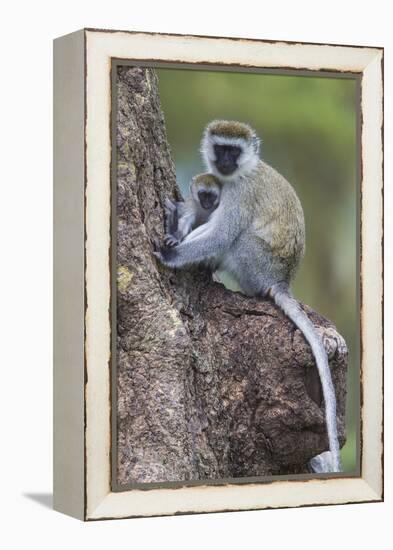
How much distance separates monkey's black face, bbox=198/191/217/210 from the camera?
8258 mm

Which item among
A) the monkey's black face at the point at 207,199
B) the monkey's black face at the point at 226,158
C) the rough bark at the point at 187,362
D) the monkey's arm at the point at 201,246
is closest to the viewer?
the rough bark at the point at 187,362

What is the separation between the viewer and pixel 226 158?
8211 mm

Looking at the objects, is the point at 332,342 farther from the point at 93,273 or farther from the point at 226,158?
the point at 93,273

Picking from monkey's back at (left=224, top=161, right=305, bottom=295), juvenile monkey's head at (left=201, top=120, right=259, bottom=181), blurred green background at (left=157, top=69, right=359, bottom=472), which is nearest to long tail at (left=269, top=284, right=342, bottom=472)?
blurred green background at (left=157, top=69, right=359, bottom=472)

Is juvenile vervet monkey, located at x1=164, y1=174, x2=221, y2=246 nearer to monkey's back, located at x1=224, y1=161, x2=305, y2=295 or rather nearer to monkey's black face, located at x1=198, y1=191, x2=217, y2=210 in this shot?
monkey's black face, located at x1=198, y1=191, x2=217, y2=210

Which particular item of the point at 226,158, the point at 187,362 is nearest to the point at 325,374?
the point at 187,362

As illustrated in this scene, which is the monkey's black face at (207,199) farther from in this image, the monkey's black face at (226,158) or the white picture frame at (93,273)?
the white picture frame at (93,273)

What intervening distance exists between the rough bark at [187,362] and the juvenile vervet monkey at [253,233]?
9 centimetres

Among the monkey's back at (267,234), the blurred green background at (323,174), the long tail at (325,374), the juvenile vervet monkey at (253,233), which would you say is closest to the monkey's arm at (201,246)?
the juvenile vervet monkey at (253,233)

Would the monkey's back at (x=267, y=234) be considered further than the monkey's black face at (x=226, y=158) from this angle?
Yes

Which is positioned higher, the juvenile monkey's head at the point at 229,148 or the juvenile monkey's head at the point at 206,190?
the juvenile monkey's head at the point at 229,148

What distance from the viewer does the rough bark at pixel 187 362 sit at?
24.8 ft

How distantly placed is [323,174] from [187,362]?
154 cm

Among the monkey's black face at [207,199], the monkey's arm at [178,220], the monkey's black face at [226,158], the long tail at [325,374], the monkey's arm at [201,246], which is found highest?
the monkey's black face at [226,158]
